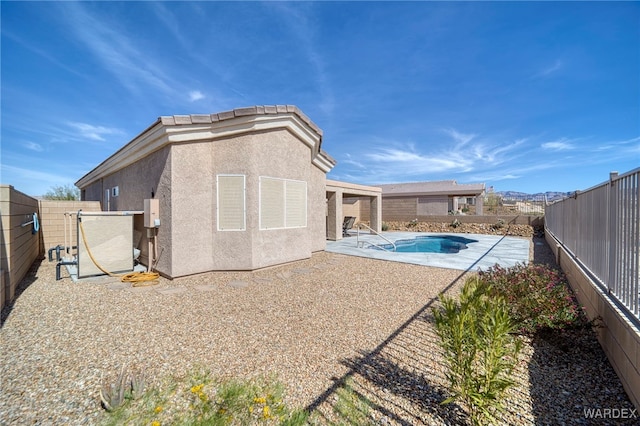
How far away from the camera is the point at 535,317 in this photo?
166 inches

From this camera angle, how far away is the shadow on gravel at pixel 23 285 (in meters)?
5.05

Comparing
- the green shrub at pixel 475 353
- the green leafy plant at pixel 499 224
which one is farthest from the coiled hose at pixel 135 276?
the green leafy plant at pixel 499 224

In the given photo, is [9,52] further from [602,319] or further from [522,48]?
[522,48]

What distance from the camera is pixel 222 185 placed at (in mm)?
8289

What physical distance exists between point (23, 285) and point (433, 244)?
19.2 m

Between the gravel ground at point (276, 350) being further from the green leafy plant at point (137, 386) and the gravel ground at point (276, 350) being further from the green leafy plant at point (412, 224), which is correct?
the green leafy plant at point (412, 224)

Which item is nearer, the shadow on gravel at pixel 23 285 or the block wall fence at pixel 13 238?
the shadow on gravel at pixel 23 285

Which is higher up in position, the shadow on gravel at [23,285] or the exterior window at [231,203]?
the exterior window at [231,203]

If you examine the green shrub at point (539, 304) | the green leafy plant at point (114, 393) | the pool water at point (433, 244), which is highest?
the green shrub at point (539, 304)

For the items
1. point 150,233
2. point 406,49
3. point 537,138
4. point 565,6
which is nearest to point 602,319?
point 565,6

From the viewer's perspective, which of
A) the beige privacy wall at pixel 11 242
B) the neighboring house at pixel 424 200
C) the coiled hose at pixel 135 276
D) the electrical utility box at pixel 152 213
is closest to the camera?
the beige privacy wall at pixel 11 242

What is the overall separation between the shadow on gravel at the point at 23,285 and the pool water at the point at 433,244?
41.8 feet

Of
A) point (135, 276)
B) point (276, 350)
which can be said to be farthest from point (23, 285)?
point (276, 350)

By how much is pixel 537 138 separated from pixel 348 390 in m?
32.2
